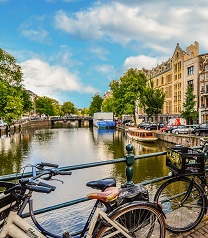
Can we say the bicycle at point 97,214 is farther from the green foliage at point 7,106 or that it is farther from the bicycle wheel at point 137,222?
the green foliage at point 7,106

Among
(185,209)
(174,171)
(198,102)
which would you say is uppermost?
(198,102)

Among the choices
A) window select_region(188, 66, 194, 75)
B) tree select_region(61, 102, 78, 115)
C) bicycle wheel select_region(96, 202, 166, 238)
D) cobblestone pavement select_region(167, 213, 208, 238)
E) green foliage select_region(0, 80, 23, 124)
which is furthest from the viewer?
tree select_region(61, 102, 78, 115)

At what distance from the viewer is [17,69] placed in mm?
37250

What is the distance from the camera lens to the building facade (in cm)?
4469

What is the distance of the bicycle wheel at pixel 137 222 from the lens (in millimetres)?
2301

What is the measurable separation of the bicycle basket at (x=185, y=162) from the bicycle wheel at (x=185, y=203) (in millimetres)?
146

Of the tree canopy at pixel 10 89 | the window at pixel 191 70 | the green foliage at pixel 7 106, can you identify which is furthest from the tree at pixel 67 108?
the green foliage at pixel 7 106

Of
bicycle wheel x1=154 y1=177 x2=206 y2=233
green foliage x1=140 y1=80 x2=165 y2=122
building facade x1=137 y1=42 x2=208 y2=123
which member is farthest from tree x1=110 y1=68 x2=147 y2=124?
bicycle wheel x1=154 y1=177 x2=206 y2=233

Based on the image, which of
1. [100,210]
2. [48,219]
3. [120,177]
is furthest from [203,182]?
[120,177]

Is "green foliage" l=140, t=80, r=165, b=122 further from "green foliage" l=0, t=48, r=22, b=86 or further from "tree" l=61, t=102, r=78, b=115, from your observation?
"tree" l=61, t=102, r=78, b=115

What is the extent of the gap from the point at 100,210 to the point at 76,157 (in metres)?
23.3

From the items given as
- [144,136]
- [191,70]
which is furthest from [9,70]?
[191,70]

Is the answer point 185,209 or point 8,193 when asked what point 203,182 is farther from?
point 8,193

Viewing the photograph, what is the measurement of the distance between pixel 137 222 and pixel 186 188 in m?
1.39
